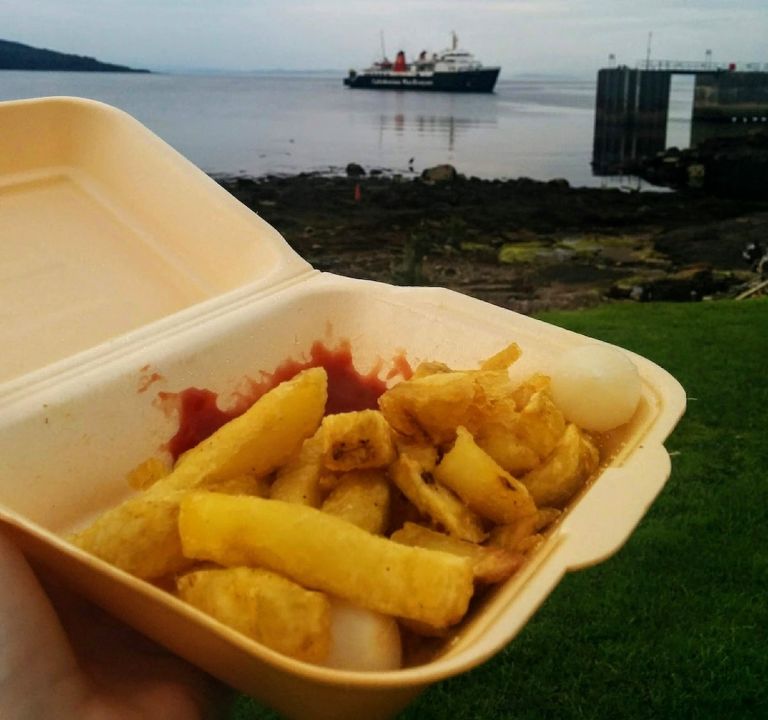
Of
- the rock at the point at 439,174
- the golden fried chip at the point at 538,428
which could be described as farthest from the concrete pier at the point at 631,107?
the golden fried chip at the point at 538,428

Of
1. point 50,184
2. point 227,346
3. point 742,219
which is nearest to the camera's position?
point 227,346

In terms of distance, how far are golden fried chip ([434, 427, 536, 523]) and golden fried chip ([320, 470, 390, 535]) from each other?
90 mm

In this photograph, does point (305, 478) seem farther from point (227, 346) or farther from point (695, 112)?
point (695, 112)

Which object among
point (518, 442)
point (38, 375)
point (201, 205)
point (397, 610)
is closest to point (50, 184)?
point (201, 205)

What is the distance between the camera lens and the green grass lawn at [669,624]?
2.53 metres

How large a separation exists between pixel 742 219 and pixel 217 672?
15.1 meters

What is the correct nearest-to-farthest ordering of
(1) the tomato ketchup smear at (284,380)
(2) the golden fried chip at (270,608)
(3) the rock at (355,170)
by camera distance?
1. (2) the golden fried chip at (270,608)
2. (1) the tomato ketchup smear at (284,380)
3. (3) the rock at (355,170)

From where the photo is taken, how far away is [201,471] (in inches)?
47.7

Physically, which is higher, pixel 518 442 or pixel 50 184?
pixel 50 184

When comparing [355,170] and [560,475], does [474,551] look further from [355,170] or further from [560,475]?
[355,170]

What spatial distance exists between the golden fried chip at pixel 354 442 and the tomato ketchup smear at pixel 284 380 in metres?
Answer: 0.51

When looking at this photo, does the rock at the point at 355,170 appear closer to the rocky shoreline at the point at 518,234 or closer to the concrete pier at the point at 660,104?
the rocky shoreline at the point at 518,234

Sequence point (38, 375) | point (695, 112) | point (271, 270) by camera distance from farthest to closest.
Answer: point (695, 112) < point (271, 270) < point (38, 375)

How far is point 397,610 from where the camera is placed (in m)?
0.96
